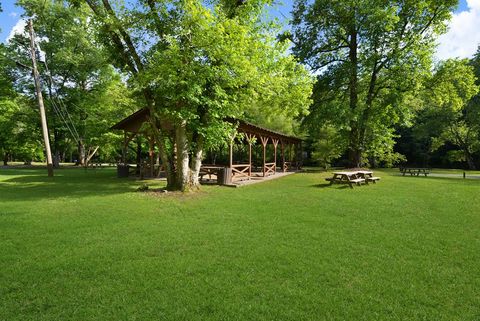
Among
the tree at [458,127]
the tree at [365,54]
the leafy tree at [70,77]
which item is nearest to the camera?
the tree at [365,54]

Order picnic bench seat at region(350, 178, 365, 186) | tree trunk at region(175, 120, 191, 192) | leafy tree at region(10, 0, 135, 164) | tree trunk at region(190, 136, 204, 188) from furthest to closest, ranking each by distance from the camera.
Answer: leafy tree at region(10, 0, 135, 164) < picnic bench seat at region(350, 178, 365, 186) < tree trunk at region(190, 136, 204, 188) < tree trunk at region(175, 120, 191, 192)

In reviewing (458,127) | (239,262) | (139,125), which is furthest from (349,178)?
(458,127)

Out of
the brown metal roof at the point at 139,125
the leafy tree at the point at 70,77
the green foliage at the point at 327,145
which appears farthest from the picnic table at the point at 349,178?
the leafy tree at the point at 70,77

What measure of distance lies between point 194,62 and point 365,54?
15492mm

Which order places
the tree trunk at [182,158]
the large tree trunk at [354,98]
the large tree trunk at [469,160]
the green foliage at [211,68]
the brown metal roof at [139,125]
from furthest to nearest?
the large tree trunk at [469,160], the large tree trunk at [354,98], the brown metal roof at [139,125], the tree trunk at [182,158], the green foliage at [211,68]

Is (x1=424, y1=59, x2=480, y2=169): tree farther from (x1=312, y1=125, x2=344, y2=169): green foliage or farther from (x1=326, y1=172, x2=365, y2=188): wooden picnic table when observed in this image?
(x1=326, y1=172, x2=365, y2=188): wooden picnic table

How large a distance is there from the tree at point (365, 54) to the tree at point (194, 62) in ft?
32.6

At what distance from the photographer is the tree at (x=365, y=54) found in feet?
64.4

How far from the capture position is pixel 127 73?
1285 centimetres

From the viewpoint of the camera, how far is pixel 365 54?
21.4 meters

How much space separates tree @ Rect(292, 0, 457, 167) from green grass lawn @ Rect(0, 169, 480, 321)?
44.0 ft

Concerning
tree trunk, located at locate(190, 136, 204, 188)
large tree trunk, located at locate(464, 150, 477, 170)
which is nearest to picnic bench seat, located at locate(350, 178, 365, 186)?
tree trunk, located at locate(190, 136, 204, 188)

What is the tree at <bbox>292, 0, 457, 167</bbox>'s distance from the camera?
64.4ft

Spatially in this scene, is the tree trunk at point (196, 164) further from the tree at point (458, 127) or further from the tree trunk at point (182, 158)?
the tree at point (458, 127)
